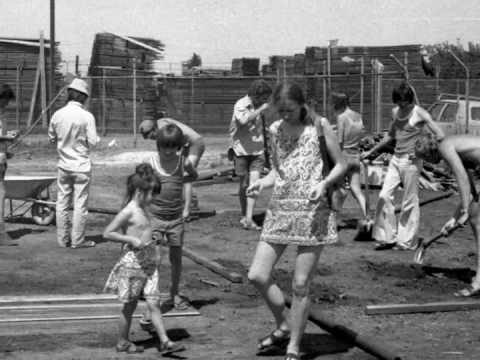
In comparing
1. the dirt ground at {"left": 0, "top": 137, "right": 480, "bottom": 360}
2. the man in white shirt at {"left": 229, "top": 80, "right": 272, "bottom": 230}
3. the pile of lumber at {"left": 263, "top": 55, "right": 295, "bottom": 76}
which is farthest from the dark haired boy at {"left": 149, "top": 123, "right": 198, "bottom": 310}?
the pile of lumber at {"left": 263, "top": 55, "right": 295, "bottom": 76}

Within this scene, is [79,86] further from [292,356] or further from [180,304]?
[292,356]

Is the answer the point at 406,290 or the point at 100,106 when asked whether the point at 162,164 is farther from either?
the point at 100,106

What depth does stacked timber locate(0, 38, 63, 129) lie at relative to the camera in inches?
1435

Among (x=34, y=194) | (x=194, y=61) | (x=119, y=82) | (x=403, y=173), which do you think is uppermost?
(x=194, y=61)

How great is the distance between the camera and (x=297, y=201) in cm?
743

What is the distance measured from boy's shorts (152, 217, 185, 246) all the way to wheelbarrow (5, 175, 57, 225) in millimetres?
5844

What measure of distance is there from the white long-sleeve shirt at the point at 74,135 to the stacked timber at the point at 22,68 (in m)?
23.6

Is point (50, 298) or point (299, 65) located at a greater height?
point (299, 65)

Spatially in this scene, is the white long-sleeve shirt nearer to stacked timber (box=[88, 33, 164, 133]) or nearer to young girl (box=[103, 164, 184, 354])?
young girl (box=[103, 164, 184, 354])

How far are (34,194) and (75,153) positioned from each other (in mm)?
Result: 2167

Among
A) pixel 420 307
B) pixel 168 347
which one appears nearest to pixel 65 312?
pixel 168 347

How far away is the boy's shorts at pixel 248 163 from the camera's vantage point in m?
13.9

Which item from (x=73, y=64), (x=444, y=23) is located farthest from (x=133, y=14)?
(x=444, y=23)

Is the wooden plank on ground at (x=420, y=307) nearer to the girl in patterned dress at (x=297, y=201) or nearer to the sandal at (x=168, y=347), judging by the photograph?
the girl in patterned dress at (x=297, y=201)
